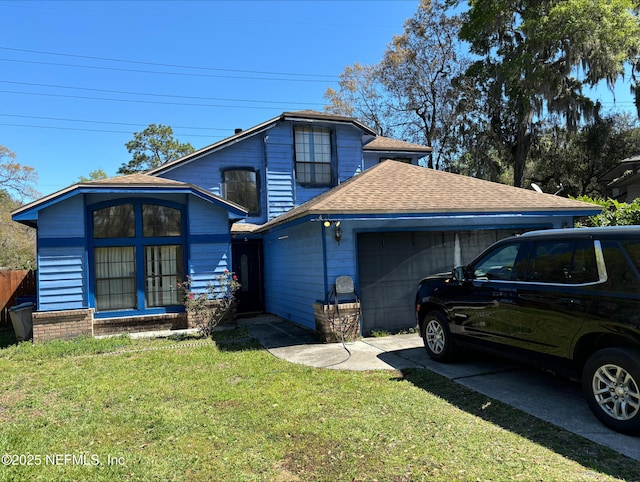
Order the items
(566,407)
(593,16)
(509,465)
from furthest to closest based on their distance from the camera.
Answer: (593,16) < (566,407) < (509,465)

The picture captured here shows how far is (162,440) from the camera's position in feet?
14.0

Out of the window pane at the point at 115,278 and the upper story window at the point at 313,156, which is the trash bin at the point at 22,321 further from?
the upper story window at the point at 313,156

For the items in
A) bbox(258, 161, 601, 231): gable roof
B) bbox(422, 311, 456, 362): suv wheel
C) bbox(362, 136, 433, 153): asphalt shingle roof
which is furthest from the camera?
bbox(362, 136, 433, 153): asphalt shingle roof

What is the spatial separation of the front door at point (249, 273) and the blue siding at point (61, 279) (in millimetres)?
4542

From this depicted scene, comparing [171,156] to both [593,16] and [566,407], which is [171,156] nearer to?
[593,16]

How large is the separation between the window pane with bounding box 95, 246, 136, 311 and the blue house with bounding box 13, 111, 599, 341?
24 mm

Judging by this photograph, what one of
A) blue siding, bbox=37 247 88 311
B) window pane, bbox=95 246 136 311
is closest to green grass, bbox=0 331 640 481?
blue siding, bbox=37 247 88 311

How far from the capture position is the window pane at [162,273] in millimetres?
10945

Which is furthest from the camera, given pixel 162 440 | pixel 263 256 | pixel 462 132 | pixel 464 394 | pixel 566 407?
pixel 462 132

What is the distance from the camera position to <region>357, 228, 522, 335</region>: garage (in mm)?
9203

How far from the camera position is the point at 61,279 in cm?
998

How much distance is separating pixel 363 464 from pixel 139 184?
29.5 feet

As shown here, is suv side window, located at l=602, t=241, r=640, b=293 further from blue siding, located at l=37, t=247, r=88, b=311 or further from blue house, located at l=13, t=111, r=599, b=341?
blue siding, located at l=37, t=247, r=88, b=311

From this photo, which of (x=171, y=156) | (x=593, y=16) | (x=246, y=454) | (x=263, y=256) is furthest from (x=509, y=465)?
(x=171, y=156)
